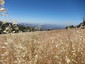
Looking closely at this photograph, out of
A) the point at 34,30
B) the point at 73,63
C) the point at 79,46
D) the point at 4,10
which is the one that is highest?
the point at 4,10

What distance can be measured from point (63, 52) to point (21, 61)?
3.03 feet

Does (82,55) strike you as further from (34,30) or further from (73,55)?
(34,30)

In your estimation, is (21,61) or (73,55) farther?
(73,55)

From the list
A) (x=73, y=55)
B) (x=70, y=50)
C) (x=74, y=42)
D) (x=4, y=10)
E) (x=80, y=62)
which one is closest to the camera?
(x=4, y=10)

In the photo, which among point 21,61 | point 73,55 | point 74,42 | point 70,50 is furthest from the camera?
point 74,42

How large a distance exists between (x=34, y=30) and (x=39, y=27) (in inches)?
8.0

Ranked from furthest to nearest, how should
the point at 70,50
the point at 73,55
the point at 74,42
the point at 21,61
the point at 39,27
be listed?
the point at 39,27 → the point at 74,42 → the point at 70,50 → the point at 73,55 → the point at 21,61

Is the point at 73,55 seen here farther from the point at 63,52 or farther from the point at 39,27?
the point at 39,27

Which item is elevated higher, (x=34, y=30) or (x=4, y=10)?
(x=4, y=10)

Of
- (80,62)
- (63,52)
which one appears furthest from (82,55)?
(63,52)

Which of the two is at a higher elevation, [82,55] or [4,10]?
[4,10]

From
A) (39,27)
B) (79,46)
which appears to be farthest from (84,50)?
(39,27)

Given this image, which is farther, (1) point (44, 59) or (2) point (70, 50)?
(2) point (70, 50)

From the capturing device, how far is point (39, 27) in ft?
15.3
